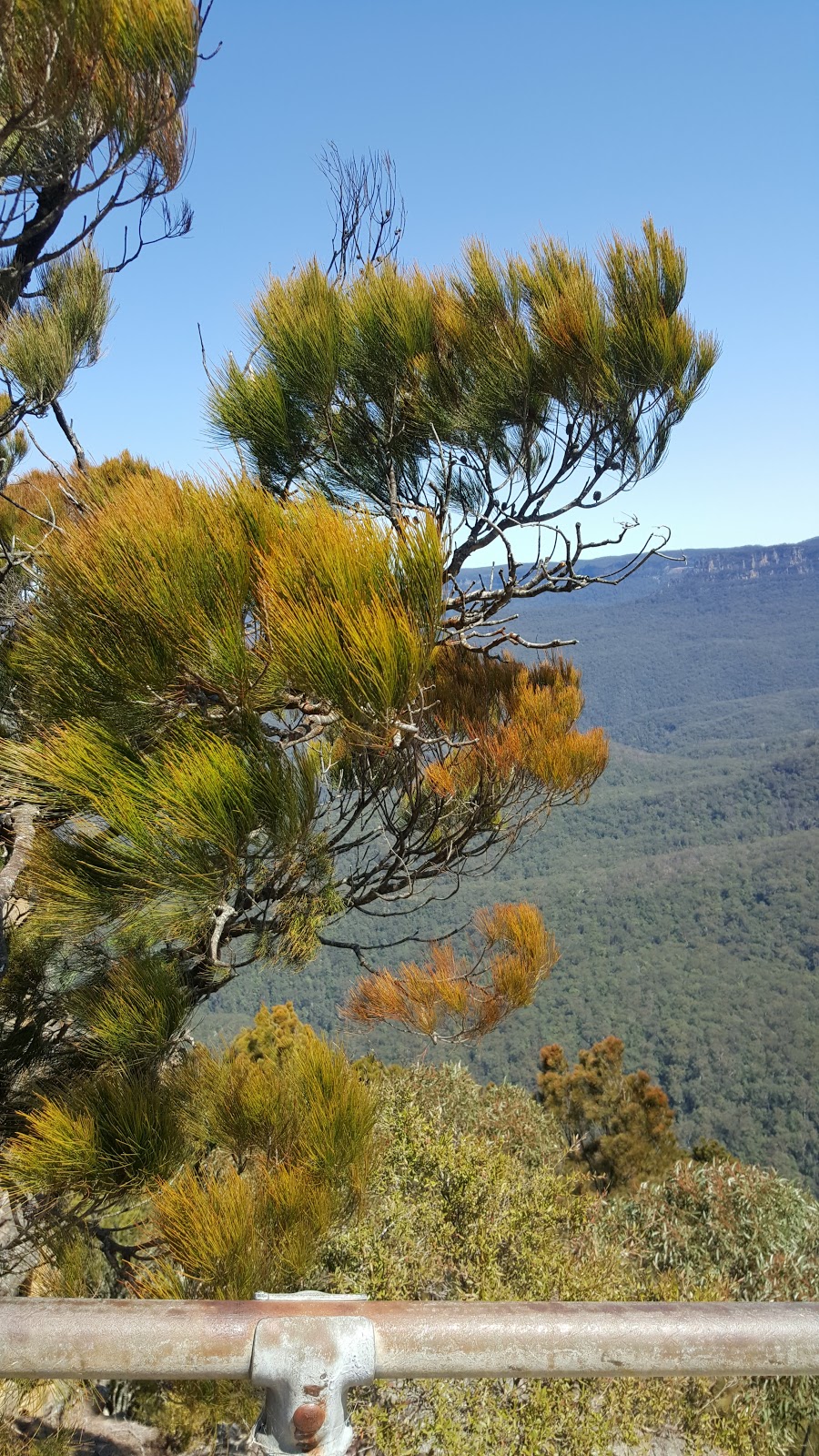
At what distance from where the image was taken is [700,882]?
2365 inches

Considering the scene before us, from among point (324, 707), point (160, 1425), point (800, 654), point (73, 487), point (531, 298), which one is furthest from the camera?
point (800, 654)

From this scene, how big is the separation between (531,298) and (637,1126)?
597 cm

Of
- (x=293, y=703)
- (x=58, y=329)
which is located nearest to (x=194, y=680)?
(x=293, y=703)

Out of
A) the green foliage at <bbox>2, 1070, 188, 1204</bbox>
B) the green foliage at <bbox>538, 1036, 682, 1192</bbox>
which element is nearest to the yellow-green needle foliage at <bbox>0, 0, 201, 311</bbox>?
the green foliage at <bbox>2, 1070, 188, 1204</bbox>

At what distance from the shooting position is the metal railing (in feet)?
2.22

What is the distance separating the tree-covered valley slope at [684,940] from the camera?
32500 millimetres

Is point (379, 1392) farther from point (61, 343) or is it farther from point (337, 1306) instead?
point (61, 343)

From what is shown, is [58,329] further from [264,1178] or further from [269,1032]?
[269,1032]

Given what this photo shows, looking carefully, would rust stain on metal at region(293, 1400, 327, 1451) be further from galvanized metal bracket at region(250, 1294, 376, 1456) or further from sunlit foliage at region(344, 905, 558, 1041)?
sunlit foliage at region(344, 905, 558, 1041)

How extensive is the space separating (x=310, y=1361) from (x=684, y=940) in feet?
188

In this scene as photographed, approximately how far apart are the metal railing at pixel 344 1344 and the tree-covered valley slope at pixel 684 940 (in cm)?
111

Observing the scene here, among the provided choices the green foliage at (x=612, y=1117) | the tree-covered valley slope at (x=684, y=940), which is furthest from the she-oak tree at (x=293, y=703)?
the green foliage at (x=612, y=1117)

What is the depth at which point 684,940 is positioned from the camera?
177ft

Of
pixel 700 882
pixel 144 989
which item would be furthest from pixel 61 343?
pixel 700 882
